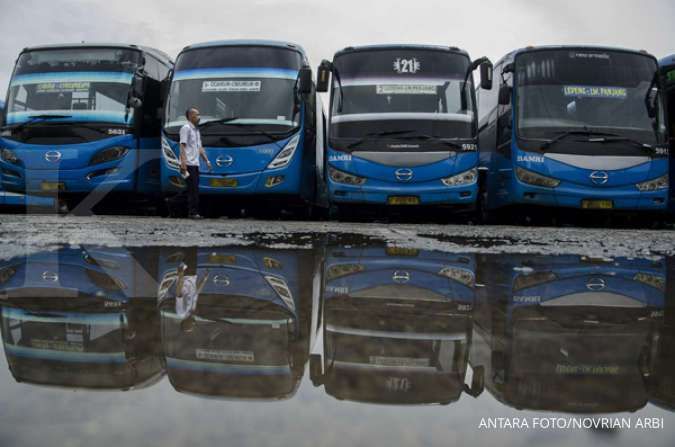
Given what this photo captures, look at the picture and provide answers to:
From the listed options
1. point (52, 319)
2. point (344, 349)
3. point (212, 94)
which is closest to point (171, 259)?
point (52, 319)

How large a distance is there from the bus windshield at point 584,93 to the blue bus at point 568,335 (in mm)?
7024

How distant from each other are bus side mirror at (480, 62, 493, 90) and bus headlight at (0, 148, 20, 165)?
802cm

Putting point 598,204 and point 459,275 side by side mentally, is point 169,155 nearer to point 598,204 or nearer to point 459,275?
point 598,204

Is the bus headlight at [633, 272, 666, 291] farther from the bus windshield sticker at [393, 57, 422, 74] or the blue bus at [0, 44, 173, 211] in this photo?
the blue bus at [0, 44, 173, 211]

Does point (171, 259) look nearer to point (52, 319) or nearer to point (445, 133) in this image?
point (52, 319)

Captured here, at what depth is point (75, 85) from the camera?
11.7 meters

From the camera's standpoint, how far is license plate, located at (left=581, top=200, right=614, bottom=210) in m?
9.80

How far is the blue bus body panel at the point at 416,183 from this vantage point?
984cm

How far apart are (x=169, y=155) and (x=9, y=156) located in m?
3.15

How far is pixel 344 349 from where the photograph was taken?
1687 mm

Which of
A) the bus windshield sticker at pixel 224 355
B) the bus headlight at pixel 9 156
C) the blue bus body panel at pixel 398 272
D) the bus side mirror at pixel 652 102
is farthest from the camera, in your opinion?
the bus headlight at pixel 9 156

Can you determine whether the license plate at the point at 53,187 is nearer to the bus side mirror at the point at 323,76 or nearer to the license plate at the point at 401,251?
the bus side mirror at the point at 323,76

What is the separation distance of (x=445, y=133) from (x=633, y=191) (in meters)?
2.91

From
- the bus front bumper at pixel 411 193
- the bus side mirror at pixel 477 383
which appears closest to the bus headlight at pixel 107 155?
the bus front bumper at pixel 411 193
